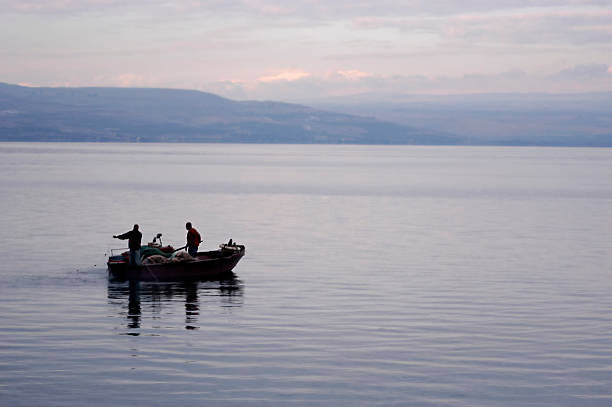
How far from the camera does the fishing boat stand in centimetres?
3975

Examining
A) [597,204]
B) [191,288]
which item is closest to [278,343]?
[191,288]

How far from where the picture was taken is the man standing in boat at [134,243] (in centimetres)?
3944

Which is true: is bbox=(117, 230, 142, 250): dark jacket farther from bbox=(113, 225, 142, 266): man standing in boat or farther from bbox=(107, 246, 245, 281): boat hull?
bbox=(107, 246, 245, 281): boat hull

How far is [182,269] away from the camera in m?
40.6

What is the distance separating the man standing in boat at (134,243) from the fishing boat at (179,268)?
0.37 m

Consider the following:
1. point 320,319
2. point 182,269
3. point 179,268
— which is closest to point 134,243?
point 179,268

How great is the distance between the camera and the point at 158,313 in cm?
3222

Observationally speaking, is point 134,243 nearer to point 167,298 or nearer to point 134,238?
point 134,238

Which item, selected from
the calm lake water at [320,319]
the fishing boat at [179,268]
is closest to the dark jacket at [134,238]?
the fishing boat at [179,268]

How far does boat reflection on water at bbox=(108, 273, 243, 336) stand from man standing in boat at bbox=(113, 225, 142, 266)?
102 cm

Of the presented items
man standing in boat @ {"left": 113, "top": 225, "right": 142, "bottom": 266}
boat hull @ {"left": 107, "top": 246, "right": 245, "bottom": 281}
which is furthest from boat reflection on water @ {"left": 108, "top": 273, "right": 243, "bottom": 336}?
man standing in boat @ {"left": 113, "top": 225, "right": 142, "bottom": 266}

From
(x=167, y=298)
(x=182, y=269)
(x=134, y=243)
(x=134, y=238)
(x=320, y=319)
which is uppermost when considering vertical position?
(x=134, y=238)

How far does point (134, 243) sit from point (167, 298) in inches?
188

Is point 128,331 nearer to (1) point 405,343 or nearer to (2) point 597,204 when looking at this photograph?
(1) point 405,343
